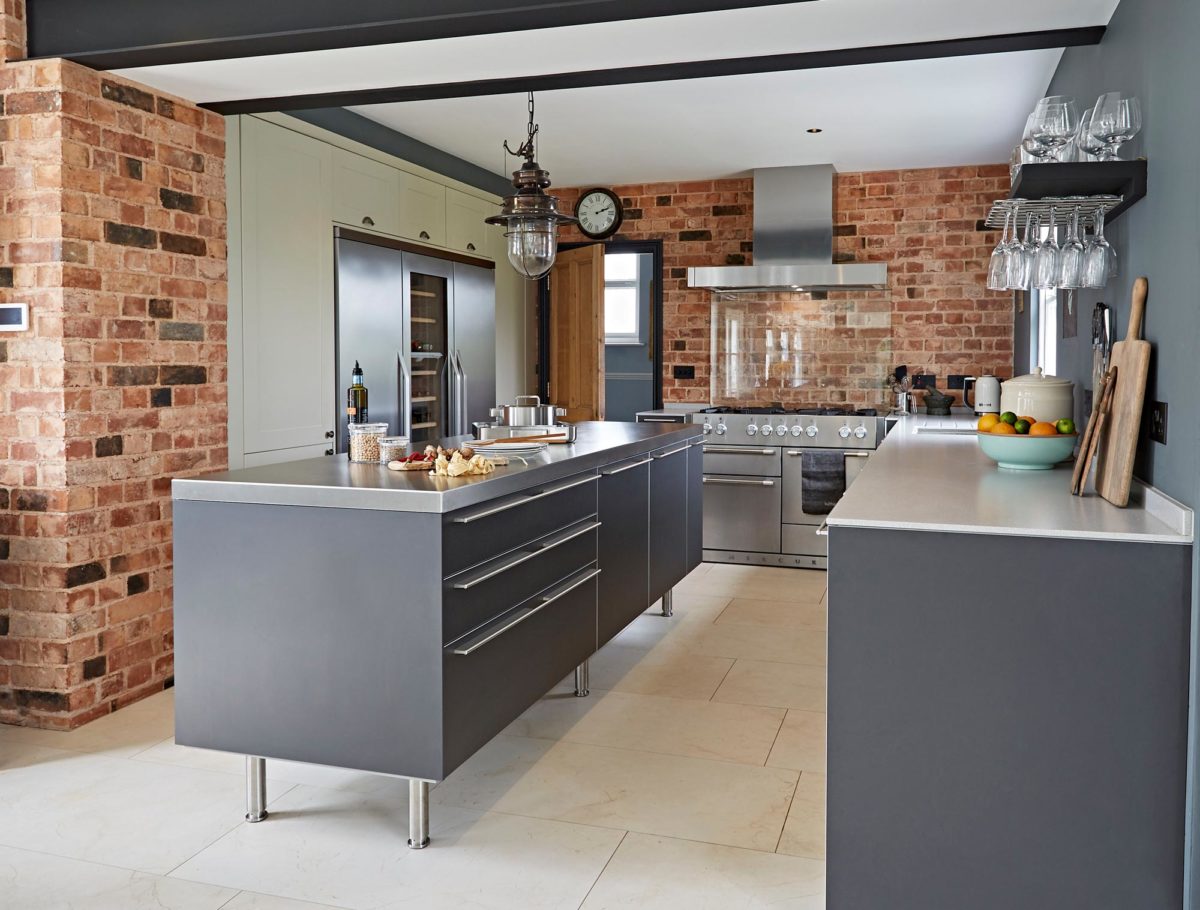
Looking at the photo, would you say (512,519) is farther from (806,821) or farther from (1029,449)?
(1029,449)

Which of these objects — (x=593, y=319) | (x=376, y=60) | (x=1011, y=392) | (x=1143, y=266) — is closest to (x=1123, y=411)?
(x=1143, y=266)

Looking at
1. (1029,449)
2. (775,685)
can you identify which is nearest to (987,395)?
(775,685)

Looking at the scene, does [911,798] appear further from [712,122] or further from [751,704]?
[712,122]

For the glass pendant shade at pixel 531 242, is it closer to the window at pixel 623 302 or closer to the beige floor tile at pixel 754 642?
the beige floor tile at pixel 754 642

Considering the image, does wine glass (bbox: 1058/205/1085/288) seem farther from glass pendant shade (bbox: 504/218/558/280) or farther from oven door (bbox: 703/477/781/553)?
oven door (bbox: 703/477/781/553)

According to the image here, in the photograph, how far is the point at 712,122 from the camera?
5.38 metres

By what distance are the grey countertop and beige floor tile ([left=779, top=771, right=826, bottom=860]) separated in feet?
3.89

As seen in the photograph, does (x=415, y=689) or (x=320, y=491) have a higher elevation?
(x=320, y=491)

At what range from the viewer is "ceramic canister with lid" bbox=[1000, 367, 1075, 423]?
333 cm

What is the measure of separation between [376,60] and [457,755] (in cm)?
240

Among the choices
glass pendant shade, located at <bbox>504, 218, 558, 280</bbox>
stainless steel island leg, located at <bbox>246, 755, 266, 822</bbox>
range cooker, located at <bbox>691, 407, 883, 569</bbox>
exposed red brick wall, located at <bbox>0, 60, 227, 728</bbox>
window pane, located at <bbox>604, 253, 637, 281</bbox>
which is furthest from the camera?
window pane, located at <bbox>604, 253, 637, 281</bbox>

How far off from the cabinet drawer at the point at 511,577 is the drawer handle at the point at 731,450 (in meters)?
2.85

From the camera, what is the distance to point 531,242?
11.8ft

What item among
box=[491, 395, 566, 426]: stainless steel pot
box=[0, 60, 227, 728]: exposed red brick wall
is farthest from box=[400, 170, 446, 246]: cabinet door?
box=[491, 395, 566, 426]: stainless steel pot
